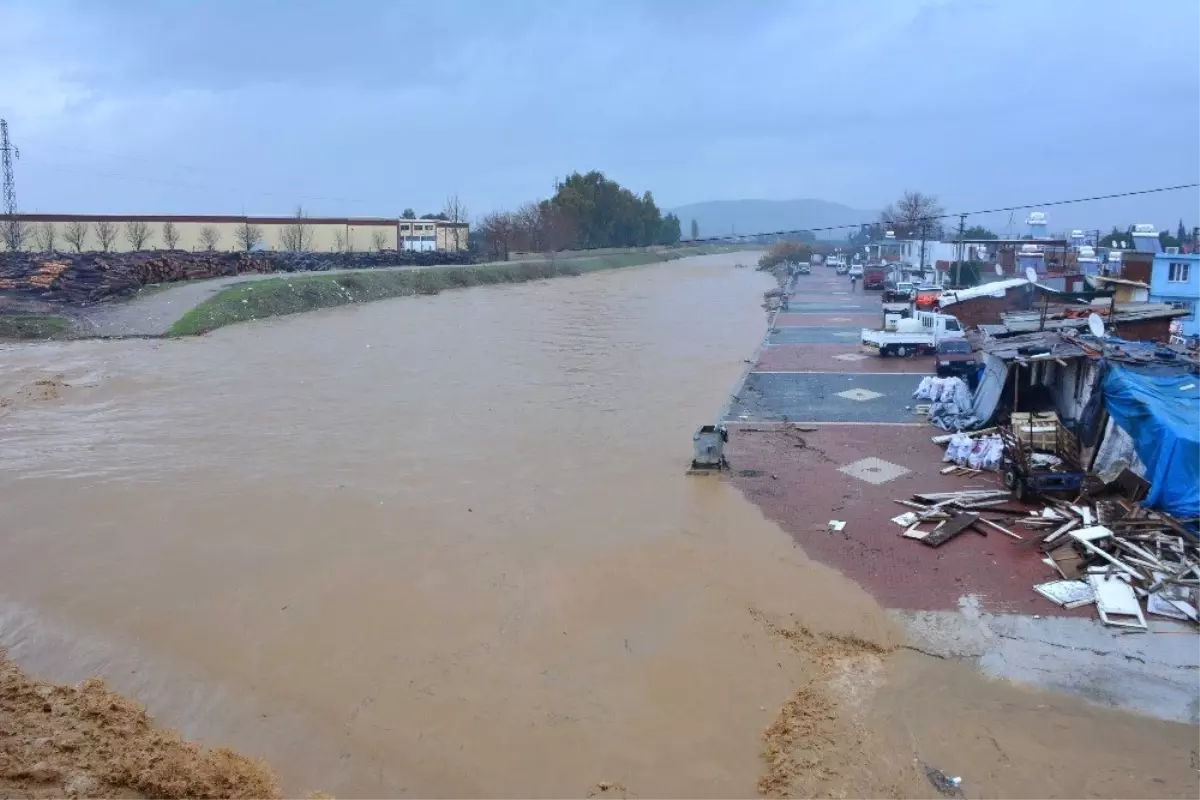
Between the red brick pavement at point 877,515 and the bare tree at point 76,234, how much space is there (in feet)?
196

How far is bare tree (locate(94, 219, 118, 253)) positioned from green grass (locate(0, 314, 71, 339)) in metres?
36.4

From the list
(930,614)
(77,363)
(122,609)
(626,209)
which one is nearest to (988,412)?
(930,614)

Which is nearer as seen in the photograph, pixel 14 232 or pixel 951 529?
pixel 951 529

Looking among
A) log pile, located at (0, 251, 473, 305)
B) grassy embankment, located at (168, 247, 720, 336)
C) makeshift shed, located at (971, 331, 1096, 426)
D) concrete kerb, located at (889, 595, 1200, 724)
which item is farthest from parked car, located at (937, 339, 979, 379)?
log pile, located at (0, 251, 473, 305)

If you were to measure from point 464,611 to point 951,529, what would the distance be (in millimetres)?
6771

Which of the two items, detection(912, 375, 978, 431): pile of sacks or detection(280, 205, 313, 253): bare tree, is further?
detection(280, 205, 313, 253): bare tree

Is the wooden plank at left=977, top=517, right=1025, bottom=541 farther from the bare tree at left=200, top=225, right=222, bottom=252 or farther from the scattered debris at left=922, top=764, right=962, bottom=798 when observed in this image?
the bare tree at left=200, top=225, right=222, bottom=252

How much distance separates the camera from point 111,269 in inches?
1516

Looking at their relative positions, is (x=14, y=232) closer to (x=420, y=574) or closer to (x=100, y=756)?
(x=420, y=574)

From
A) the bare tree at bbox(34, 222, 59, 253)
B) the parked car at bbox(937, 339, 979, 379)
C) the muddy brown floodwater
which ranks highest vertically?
the bare tree at bbox(34, 222, 59, 253)

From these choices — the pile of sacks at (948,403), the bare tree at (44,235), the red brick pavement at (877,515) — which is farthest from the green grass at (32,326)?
the bare tree at (44,235)

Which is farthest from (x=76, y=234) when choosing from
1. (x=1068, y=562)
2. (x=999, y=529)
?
(x=1068, y=562)

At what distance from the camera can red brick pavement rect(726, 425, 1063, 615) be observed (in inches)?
428

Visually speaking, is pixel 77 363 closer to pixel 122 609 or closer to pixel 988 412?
pixel 122 609
